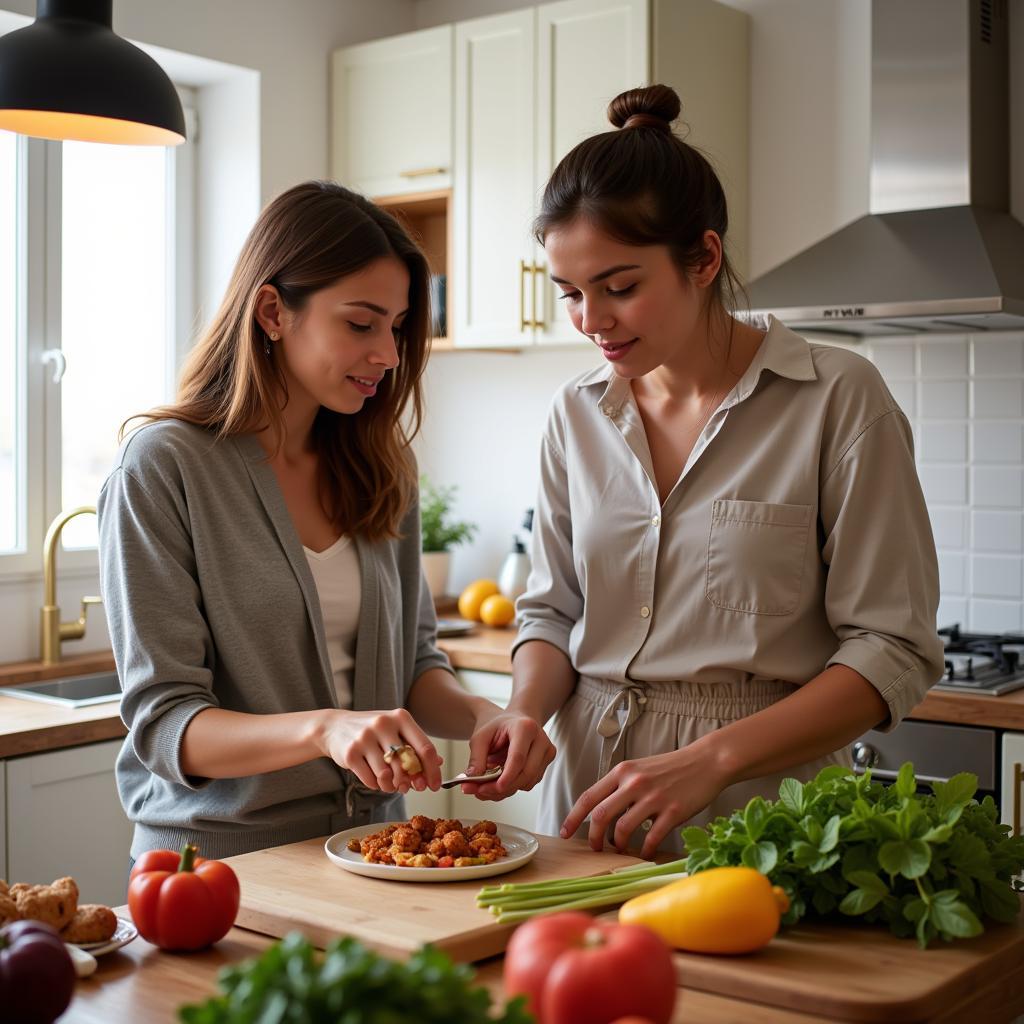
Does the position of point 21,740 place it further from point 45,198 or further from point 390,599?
point 45,198

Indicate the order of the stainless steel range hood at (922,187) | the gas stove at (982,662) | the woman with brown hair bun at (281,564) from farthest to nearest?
1. the stainless steel range hood at (922,187)
2. the gas stove at (982,662)
3. the woman with brown hair bun at (281,564)

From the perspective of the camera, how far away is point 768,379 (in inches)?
65.2

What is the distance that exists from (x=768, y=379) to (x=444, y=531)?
2.05 meters

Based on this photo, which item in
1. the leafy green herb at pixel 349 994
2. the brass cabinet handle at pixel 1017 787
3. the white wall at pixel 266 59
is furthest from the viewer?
the white wall at pixel 266 59

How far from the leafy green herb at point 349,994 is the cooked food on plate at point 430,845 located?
56 cm

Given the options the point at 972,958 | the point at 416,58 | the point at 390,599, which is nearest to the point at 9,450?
the point at 416,58

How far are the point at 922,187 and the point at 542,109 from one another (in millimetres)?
941

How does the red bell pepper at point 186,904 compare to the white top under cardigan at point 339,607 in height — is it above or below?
below

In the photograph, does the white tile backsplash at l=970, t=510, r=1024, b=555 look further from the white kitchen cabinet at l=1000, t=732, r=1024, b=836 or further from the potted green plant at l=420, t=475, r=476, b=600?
the potted green plant at l=420, t=475, r=476, b=600

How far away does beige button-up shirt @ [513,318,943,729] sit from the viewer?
153 cm

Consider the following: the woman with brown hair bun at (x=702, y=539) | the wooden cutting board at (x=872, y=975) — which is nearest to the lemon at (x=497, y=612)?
the woman with brown hair bun at (x=702, y=539)

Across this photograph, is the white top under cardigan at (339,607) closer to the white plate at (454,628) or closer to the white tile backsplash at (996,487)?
the white plate at (454,628)

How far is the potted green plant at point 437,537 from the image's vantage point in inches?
141

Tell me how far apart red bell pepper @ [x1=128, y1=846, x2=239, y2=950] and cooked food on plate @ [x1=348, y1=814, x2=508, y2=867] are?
213mm
